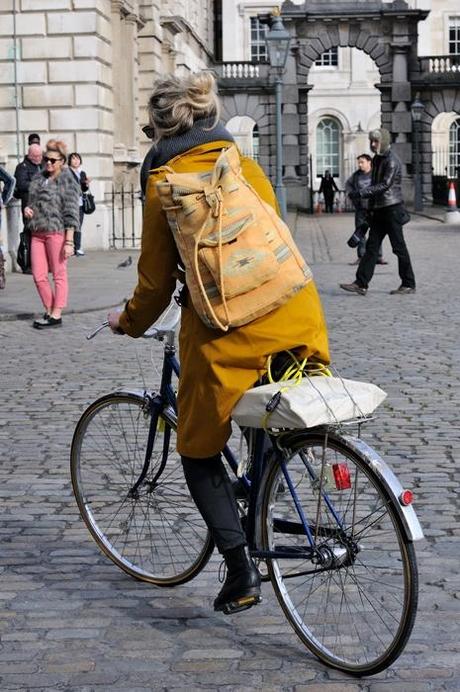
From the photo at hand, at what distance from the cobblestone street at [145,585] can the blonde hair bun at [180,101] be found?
165 cm

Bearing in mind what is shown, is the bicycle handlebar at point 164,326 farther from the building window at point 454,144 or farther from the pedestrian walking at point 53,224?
the building window at point 454,144

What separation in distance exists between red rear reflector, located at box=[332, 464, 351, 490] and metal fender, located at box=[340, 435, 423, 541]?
10 centimetres

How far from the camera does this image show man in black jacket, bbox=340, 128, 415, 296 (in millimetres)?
15719

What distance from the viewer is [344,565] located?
13.9 feet

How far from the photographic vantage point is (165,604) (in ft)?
16.2

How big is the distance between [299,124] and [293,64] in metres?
2.26

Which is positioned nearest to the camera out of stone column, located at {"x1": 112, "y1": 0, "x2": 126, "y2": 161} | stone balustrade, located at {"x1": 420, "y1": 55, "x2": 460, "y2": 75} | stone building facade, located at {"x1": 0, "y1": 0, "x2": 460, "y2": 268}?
stone building facade, located at {"x1": 0, "y1": 0, "x2": 460, "y2": 268}

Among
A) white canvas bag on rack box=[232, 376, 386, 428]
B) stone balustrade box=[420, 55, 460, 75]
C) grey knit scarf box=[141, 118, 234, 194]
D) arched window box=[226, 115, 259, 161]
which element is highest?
stone balustrade box=[420, 55, 460, 75]

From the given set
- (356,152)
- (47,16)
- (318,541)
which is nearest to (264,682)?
(318,541)

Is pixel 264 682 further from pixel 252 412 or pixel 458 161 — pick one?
pixel 458 161

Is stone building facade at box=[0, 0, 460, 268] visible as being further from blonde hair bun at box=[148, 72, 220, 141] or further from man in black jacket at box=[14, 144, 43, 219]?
blonde hair bun at box=[148, 72, 220, 141]

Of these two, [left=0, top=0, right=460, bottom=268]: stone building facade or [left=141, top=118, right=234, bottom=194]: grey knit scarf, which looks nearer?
[left=141, top=118, right=234, bottom=194]: grey knit scarf

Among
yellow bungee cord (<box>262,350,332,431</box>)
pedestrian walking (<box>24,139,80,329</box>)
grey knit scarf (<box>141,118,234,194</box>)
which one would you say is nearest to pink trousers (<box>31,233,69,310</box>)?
pedestrian walking (<box>24,139,80,329</box>)

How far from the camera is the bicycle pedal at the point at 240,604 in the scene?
439 cm
